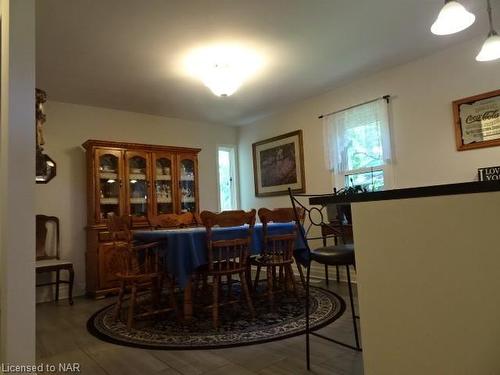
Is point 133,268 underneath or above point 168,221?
underneath

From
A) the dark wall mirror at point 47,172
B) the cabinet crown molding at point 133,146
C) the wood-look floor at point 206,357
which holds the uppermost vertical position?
the cabinet crown molding at point 133,146

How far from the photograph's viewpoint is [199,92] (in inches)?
165

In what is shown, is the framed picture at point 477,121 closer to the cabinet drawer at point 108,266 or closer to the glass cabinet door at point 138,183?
the glass cabinet door at point 138,183

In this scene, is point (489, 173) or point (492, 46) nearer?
point (492, 46)

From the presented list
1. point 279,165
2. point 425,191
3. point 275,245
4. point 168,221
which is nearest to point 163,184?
point 168,221

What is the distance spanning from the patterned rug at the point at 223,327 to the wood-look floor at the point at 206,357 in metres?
0.09

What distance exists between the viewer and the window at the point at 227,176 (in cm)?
577

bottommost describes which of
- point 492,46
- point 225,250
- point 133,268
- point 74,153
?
point 133,268

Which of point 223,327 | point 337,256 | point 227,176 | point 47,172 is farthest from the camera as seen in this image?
point 227,176

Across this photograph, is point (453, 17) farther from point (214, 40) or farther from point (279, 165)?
point (279, 165)

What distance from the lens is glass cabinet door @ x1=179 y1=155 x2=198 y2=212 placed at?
485cm

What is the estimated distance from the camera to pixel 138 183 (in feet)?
14.7

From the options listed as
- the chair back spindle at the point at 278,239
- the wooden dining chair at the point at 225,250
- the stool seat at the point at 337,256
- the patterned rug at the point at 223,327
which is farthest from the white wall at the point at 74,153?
the stool seat at the point at 337,256

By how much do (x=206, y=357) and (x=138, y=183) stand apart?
2.89 m
